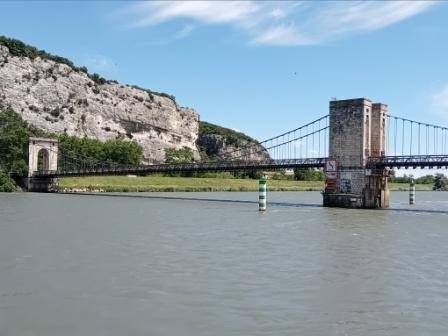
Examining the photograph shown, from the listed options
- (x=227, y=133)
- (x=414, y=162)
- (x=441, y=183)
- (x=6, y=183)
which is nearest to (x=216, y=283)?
(x=414, y=162)

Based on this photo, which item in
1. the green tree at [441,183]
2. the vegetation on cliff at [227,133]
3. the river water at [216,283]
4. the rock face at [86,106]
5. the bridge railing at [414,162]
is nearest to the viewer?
the river water at [216,283]

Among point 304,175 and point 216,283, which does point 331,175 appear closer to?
point 216,283

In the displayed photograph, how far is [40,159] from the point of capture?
257 ft

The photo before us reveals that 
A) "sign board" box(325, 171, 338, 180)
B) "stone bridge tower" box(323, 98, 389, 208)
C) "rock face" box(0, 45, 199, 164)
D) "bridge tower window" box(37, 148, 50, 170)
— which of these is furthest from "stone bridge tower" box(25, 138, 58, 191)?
"stone bridge tower" box(323, 98, 389, 208)

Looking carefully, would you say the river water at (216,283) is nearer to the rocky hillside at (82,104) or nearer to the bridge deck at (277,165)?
the bridge deck at (277,165)

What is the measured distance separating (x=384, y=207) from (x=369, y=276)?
3522 cm

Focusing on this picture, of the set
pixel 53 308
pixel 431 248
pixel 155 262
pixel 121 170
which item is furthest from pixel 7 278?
pixel 121 170

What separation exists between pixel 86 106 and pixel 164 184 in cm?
3790

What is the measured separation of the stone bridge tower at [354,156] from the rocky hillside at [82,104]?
55276 millimetres

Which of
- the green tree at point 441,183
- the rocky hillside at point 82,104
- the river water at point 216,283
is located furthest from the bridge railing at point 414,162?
the green tree at point 441,183

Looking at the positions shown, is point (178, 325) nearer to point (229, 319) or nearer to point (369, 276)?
point (229, 319)

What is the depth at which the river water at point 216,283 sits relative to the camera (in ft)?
29.3

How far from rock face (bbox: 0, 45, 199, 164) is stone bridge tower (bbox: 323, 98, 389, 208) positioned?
223ft

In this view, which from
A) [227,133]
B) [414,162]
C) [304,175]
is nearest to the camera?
[414,162]
